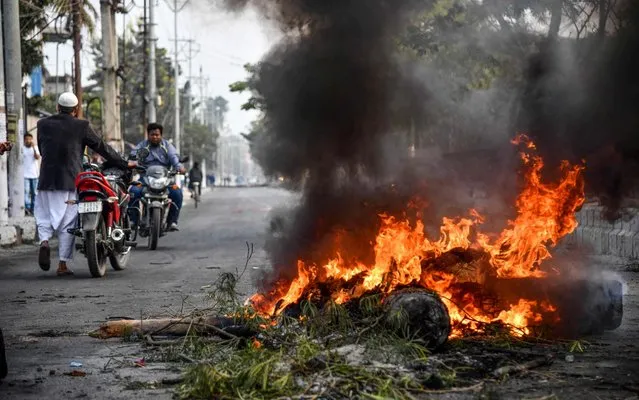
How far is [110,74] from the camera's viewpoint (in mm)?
24672

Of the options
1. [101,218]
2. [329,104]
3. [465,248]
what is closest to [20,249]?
[101,218]

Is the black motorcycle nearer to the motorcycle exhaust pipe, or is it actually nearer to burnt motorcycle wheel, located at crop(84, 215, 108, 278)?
the motorcycle exhaust pipe

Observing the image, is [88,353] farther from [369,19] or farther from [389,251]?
[369,19]

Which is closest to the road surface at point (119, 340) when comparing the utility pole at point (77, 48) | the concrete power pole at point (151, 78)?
the utility pole at point (77, 48)

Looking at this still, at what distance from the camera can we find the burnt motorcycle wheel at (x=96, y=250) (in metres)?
10.2

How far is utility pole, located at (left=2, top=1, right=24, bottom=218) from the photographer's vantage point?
52.1 ft

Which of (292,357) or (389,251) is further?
(389,251)

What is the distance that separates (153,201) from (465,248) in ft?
26.7

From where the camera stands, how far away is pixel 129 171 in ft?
36.8

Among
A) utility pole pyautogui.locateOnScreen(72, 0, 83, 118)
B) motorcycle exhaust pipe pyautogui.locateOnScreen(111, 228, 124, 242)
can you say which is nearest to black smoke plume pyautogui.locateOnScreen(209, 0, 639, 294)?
motorcycle exhaust pipe pyautogui.locateOnScreen(111, 228, 124, 242)

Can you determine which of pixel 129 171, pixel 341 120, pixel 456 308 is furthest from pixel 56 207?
pixel 456 308

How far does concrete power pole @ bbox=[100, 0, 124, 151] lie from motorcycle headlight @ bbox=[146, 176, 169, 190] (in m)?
10.9

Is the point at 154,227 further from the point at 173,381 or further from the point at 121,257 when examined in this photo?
the point at 173,381

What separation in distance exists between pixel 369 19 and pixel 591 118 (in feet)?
6.67
